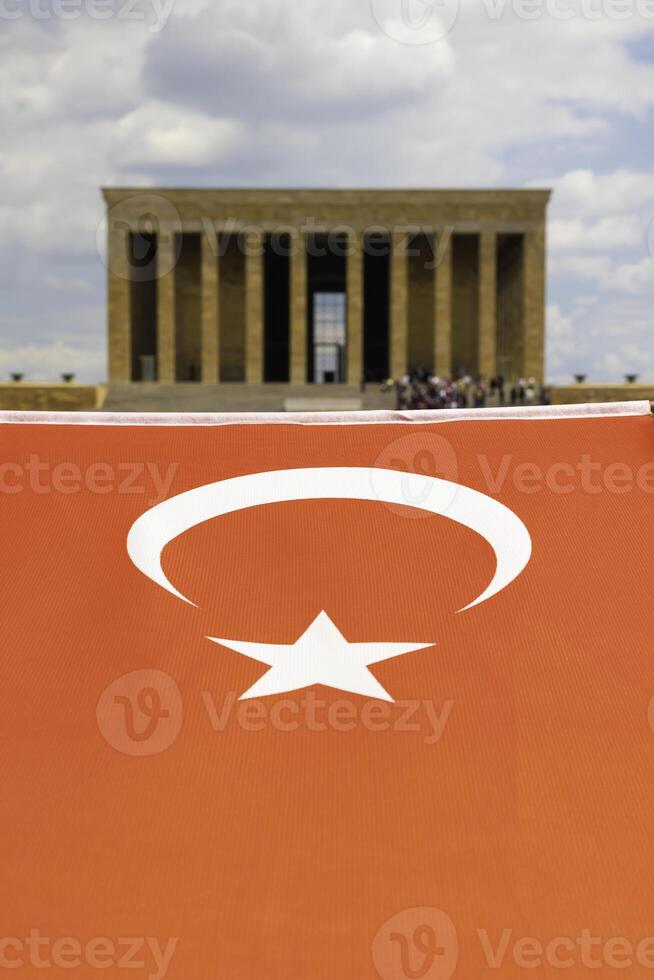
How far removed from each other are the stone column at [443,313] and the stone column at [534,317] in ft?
10.1

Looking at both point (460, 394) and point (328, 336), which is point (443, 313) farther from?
point (460, 394)

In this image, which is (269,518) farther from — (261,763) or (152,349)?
(152,349)

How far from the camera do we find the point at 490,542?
4.43 meters

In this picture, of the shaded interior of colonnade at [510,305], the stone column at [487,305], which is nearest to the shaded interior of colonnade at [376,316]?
the stone column at [487,305]

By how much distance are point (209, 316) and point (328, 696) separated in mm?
38545

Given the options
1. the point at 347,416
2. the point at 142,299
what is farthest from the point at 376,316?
the point at 347,416

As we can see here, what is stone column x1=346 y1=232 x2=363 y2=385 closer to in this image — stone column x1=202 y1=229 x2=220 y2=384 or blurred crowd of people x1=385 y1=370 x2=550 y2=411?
blurred crowd of people x1=385 y1=370 x2=550 y2=411

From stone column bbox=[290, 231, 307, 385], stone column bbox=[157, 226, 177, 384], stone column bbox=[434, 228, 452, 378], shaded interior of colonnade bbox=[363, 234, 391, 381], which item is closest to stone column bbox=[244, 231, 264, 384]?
stone column bbox=[290, 231, 307, 385]

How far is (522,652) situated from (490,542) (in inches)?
24.5

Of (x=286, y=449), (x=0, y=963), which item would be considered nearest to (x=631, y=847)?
(x=0, y=963)

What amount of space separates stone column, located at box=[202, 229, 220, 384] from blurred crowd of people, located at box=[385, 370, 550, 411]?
835 cm

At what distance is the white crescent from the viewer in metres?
4.39

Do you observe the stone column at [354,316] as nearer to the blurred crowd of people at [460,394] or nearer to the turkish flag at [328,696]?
the blurred crowd of people at [460,394]

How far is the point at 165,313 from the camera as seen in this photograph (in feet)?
135
